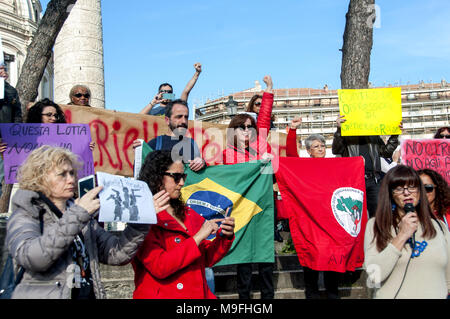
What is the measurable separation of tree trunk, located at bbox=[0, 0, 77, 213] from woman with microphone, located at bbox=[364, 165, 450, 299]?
568 centimetres

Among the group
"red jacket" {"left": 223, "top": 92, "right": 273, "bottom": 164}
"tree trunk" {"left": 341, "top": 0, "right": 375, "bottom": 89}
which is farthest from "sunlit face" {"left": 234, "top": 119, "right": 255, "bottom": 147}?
"tree trunk" {"left": 341, "top": 0, "right": 375, "bottom": 89}

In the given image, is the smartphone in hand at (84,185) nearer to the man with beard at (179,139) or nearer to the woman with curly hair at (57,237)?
the woman with curly hair at (57,237)

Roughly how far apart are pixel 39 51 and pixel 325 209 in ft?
15.2

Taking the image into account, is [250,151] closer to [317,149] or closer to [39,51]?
[317,149]

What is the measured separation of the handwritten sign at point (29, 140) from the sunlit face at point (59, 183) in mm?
2511

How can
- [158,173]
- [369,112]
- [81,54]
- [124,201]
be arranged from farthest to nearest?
[81,54]
[369,112]
[158,173]
[124,201]

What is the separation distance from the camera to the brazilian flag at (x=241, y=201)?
531 centimetres

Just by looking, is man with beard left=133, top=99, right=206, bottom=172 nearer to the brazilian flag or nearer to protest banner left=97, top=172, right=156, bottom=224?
the brazilian flag

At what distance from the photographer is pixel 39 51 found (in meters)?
7.68

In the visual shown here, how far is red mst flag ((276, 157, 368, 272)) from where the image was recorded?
5664mm

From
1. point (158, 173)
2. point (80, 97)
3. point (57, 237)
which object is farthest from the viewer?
point (80, 97)

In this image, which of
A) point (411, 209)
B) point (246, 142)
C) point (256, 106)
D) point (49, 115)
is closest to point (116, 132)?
point (49, 115)

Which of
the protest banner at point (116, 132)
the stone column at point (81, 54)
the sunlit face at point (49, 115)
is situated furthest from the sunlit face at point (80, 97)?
the stone column at point (81, 54)
